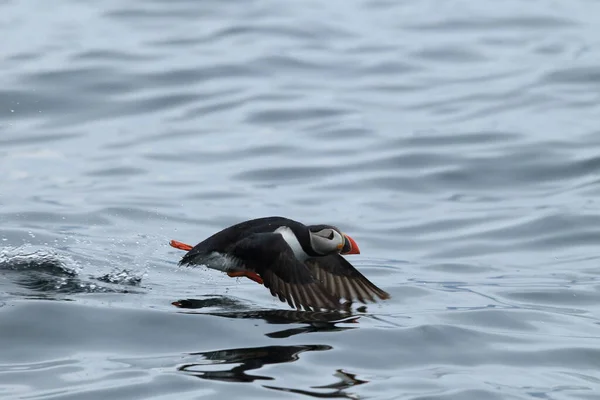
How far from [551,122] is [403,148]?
1985 mm

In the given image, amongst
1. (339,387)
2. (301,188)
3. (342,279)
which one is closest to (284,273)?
(342,279)

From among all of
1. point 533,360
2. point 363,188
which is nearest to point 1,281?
point 533,360

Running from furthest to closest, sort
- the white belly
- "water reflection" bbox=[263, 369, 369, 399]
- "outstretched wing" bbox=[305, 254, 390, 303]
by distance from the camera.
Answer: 1. "outstretched wing" bbox=[305, 254, 390, 303]
2. the white belly
3. "water reflection" bbox=[263, 369, 369, 399]

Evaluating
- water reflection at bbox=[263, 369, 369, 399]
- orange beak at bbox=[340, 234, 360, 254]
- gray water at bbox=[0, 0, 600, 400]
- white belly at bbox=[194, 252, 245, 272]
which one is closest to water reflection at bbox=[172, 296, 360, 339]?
gray water at bbox=[0, 0, 600, 400]

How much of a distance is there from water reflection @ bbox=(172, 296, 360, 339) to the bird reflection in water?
0.89 feet

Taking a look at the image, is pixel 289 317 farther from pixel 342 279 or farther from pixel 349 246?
pixel 342 279

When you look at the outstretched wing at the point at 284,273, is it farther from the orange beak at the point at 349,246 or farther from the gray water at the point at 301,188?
the orange beak at the point at 349,246

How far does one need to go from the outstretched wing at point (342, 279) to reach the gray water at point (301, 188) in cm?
14

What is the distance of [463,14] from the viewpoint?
18859 mm

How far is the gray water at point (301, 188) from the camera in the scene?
5531mm

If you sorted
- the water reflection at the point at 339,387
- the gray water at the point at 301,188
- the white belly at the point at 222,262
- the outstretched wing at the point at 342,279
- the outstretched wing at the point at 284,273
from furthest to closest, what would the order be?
the outstretched wing at the point at 342,279 → the white belly at the point at 222,262 → the outstretched wing at the point at 284,273 → the gray water at the point at 301,188 → the water reflection at the point at 339,387

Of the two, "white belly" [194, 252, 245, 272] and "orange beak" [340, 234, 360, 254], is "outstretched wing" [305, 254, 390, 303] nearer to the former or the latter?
"orange beak" [340, 234, 360, 254]

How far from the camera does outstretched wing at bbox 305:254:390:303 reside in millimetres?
6883

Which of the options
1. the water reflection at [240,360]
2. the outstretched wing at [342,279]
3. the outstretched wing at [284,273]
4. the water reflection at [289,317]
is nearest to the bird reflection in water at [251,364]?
the water reflection at [240,360]
